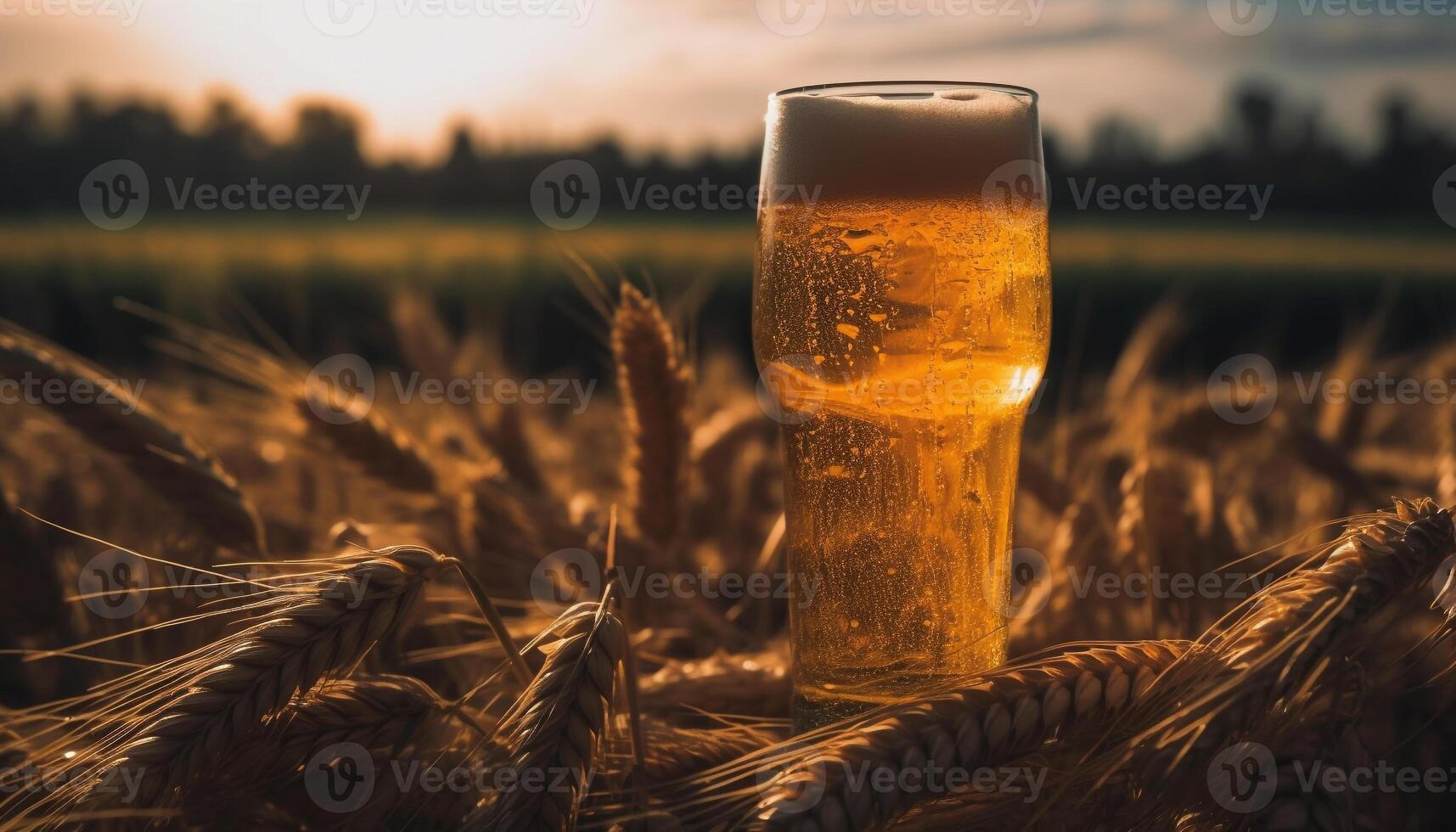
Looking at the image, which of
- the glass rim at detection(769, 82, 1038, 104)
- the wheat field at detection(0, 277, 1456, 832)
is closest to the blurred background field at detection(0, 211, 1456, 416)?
the wheat field at detection(0, 277, 1456, 832)

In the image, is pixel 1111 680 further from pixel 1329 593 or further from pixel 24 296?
pixel 24 296

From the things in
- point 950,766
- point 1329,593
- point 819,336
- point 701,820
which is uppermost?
point 819,336

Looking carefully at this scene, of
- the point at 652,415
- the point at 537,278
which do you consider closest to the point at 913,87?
the point at 652,415

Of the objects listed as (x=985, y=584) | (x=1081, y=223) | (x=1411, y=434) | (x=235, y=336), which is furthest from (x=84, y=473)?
(x=1081, y=223)

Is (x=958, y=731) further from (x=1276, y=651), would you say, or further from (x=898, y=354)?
(x=898, y=354)

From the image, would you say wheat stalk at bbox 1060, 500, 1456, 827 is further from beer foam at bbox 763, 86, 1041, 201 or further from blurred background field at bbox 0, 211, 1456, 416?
blurred background field at bbox 0, 211, 1456, 416

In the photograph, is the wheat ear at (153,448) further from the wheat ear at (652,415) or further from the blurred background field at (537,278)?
the blurred background field at (537,278)
